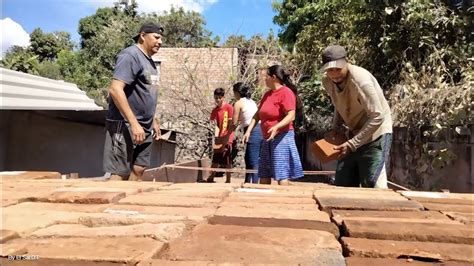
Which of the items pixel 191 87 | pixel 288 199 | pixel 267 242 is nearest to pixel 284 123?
pixel 288 199

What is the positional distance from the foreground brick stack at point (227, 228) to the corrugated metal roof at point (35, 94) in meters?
2.54

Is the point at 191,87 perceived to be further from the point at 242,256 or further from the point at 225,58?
the point at 242,256

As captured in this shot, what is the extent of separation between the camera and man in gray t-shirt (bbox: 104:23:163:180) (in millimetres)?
3801

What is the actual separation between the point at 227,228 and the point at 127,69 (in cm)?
227

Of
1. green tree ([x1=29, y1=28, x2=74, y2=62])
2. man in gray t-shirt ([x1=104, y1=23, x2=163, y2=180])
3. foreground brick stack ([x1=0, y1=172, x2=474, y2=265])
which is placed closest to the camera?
foreground brick stack ([x1=0, y1=172, x2=474, y2=265])

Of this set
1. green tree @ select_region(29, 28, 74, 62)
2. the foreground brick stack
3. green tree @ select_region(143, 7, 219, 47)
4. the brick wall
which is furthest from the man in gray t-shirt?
green tree @ select_region(29, 28, 74, 62)

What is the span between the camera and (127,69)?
3898mm

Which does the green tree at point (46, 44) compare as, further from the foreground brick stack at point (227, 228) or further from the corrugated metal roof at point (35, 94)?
the foreground brick stack at point (227, 228)

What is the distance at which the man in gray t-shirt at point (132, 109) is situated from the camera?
3801mm

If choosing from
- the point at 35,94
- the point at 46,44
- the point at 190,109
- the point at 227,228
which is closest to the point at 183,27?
the point at 46,44

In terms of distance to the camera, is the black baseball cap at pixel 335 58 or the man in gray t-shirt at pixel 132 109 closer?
the black baseball cap at pixel 335 58

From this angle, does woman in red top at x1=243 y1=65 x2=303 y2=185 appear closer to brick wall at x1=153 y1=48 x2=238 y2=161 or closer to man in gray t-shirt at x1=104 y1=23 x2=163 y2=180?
man in gray t-shirt at x1=104 y1=23 x2=163 y2=180

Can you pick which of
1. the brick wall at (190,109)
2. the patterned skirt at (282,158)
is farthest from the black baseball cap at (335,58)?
the brick wall at (190,109)

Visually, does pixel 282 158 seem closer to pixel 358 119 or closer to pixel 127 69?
pixel 358 119
